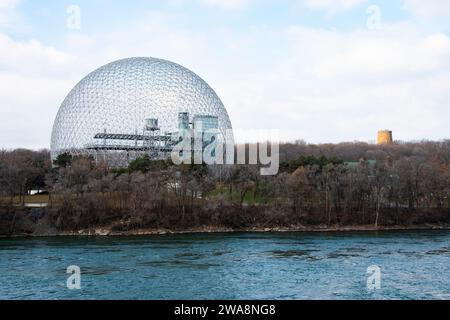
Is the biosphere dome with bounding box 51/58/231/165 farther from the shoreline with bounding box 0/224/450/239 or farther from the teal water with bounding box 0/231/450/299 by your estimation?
the teal water with bounding box 0/231/450/299

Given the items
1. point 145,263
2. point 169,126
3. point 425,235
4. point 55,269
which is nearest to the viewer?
point 55,269

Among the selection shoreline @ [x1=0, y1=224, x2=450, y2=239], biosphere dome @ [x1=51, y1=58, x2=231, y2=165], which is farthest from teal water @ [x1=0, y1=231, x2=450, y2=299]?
biosphere dome @ [x1=51, y1=58, x2=231, y2=165]

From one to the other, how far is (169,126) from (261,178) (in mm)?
17605

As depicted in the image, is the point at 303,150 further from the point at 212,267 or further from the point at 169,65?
the point at 212,267

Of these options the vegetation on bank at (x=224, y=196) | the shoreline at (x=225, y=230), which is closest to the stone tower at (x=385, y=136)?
the vegetation on bank at (x=224, y=196)

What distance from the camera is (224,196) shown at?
5800 cm

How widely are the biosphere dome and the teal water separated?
103 ft

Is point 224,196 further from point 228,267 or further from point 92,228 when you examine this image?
point 228,267

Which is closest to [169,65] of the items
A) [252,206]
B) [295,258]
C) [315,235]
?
[252,206]

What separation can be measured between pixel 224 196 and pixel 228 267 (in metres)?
29.4

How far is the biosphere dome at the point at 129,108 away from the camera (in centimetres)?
7375

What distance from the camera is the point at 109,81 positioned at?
7781 centimetres

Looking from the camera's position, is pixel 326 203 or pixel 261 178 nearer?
pixel 326 203

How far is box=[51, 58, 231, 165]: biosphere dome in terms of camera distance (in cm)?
7375
